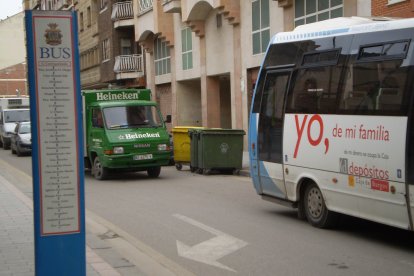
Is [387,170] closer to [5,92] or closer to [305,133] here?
[305,133]

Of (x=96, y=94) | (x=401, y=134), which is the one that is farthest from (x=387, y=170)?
(x=96, y=94)

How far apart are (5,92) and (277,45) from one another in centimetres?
8024

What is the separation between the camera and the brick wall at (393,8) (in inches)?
647

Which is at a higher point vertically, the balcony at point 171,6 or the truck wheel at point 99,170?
the balcony at point 171,6

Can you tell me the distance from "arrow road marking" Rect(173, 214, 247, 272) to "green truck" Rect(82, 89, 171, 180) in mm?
8088

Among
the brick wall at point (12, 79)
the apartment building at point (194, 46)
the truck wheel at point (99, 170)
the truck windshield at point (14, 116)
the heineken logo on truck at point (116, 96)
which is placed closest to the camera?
the truck wheel at point (99, 170)

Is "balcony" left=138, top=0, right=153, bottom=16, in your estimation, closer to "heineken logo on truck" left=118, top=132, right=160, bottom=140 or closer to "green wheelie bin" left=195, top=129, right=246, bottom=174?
"green wheelie bin" left=195, top=129, right=246, bottom=174

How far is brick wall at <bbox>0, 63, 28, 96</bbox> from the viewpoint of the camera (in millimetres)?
84375

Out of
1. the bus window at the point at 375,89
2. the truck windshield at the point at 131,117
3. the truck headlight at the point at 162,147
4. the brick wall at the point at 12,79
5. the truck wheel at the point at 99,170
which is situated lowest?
the truck wheel at the point at 99,170

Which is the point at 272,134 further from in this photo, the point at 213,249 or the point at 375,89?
the point at 213,249

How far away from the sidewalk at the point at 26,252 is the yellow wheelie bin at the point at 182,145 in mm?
9180

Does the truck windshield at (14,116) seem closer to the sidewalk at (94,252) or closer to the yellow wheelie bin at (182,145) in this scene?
the yellow wheelie bin at (182,145)

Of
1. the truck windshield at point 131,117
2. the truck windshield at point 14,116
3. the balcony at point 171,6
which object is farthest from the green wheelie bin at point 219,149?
the truck windshield at point 14,116

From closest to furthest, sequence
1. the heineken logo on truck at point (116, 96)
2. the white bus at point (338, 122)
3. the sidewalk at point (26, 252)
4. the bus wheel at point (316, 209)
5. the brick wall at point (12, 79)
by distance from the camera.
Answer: the sidewalk at point (26, 252) < the white bus at point (338, 122) < the bus wheel at point (316, 209) < the heineken logo on truck at point (116, 96) < the brick wall at point (12, 79)
